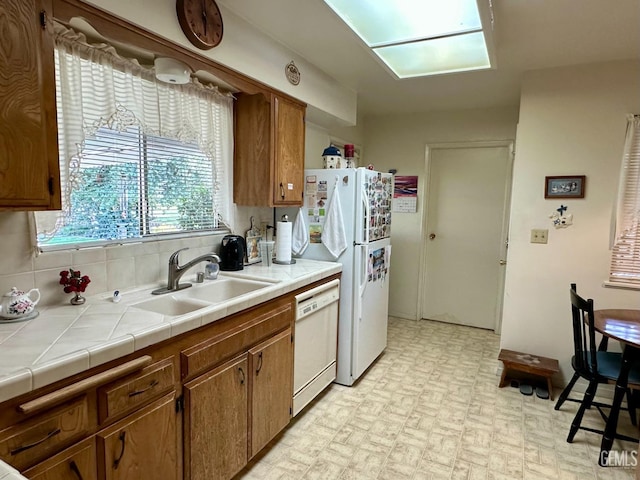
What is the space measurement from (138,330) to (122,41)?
3.95 feet

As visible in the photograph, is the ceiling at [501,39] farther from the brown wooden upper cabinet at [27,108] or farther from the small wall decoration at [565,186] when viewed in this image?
the brown wooden upper cabinet at [27,108]

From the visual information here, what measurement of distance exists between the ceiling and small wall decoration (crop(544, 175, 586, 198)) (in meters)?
0.80

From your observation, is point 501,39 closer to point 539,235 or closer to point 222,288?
point 539,235

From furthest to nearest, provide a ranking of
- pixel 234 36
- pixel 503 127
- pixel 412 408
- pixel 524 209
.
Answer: pixel 503 127, pixel 524 209, pixel 412 408, pixel 234 36

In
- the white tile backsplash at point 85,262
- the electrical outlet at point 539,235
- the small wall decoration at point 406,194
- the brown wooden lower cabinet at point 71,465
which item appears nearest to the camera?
the brown wooden lower cabinet at point 71,465

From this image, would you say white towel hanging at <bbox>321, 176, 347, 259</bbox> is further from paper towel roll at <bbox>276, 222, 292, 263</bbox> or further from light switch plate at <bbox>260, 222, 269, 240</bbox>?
light switch plate at <bbox>260, 222, 269, 240</bbox>

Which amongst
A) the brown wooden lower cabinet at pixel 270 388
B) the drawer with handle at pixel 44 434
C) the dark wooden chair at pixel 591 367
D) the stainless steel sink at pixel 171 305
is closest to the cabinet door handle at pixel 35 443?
the drawer with handle at pixel 44 434

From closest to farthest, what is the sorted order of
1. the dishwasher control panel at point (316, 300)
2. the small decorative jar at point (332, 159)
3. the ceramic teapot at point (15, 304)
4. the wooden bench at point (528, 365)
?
the ceramic teapot at point (15, 304) < the dishwasher control panel at point (316, 300) < the wooden bench at point (528, 365) < the small decorative jar at point (332, 159)

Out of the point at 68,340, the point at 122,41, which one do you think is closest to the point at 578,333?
the point at 68,340

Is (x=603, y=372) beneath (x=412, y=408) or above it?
above

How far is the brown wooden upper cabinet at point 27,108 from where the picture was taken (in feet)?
3.88

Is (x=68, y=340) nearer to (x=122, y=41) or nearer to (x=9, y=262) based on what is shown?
(x=9, y=262)

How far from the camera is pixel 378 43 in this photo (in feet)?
7.18

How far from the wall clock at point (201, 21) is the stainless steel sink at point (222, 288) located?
1.25m
